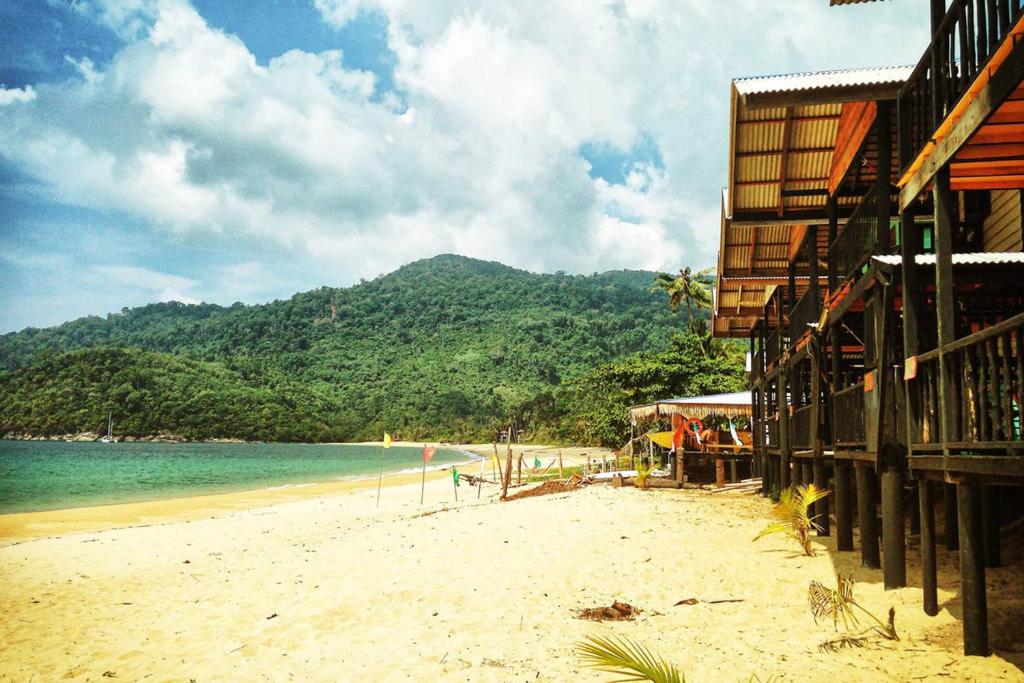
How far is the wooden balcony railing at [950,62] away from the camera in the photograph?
4.95m

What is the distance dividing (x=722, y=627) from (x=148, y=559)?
36.9ft

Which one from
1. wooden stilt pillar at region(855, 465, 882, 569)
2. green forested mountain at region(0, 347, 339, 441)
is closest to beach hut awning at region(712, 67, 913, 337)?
wooden stilt pillar at region(855, 465, 882, 569)

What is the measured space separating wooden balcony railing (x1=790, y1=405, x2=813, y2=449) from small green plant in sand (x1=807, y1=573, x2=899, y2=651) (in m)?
4.45

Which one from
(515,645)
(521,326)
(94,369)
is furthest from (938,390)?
(521,326)

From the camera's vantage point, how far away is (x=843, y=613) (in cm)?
688

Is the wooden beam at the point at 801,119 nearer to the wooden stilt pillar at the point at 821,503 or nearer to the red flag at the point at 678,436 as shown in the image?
the wooden stilt pillar at the point at 821,503

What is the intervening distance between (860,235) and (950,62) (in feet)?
12.6

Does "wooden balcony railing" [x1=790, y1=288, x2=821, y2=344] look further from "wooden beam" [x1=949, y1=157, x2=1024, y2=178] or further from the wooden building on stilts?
"wooden beam" [x1=949, y1=157, x2=1024, y2=178]

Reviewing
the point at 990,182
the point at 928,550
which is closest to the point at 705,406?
the point at 928,550

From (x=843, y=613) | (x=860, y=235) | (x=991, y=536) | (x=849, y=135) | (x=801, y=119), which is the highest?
(x=801, y=119)

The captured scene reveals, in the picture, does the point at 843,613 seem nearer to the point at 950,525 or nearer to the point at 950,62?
the point at 950,525

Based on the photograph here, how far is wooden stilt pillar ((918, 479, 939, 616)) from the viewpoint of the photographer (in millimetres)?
6542

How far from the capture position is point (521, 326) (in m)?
148

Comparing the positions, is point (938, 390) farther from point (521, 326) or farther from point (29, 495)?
point (521, 326)
